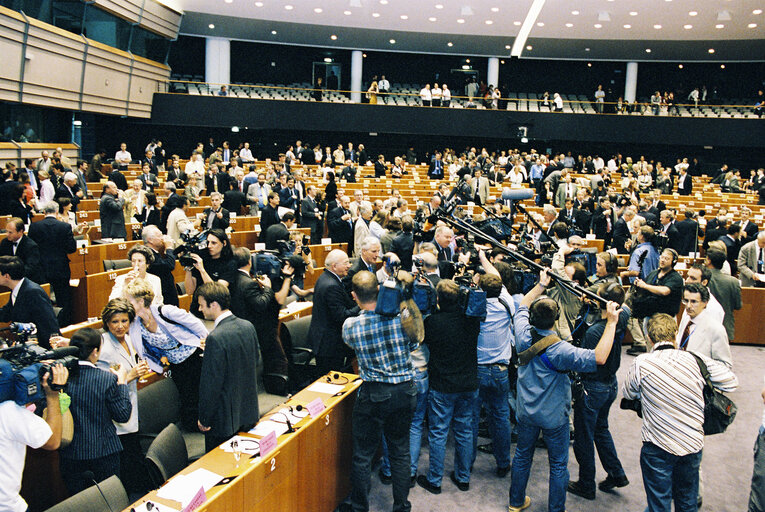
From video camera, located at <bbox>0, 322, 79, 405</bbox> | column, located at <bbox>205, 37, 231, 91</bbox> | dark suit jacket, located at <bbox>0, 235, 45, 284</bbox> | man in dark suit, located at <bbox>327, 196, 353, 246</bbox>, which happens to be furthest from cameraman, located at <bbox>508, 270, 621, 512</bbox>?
column, located at <bbox>205, 37, 231, 91</bbox>

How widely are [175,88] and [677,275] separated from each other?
61.7 ft

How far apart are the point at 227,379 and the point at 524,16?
19.6 m

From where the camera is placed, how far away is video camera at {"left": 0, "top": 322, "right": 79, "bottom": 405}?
7.55ft

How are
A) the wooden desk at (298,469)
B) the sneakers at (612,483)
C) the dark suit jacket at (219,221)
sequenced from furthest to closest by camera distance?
the dark suit jacket at (219,221) < the sneakers at (612,483) < the wooden desk at (298,469)

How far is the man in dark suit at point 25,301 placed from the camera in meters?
3.97

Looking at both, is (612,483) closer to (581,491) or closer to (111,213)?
(581,491)

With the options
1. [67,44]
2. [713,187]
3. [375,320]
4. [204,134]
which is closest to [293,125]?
[204,134]

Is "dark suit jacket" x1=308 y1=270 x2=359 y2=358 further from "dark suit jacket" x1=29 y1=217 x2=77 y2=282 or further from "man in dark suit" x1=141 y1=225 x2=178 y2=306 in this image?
"dark suit jacket" x1=29 y1=217 x2=77 y2=282

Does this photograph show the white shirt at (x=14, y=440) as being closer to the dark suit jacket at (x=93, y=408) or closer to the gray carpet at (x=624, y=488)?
the dark suit jacket at (x=93, y=408)

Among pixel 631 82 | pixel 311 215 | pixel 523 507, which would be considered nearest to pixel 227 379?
pixel 523 507

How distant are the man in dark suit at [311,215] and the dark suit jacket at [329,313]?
16.8 feet

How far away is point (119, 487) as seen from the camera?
2695 millimetres

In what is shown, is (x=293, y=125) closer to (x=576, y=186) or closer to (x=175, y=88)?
(x=175, y=88)

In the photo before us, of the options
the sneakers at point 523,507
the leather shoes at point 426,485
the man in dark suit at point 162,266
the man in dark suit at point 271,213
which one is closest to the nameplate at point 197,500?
the leather shoes at point 426,485
